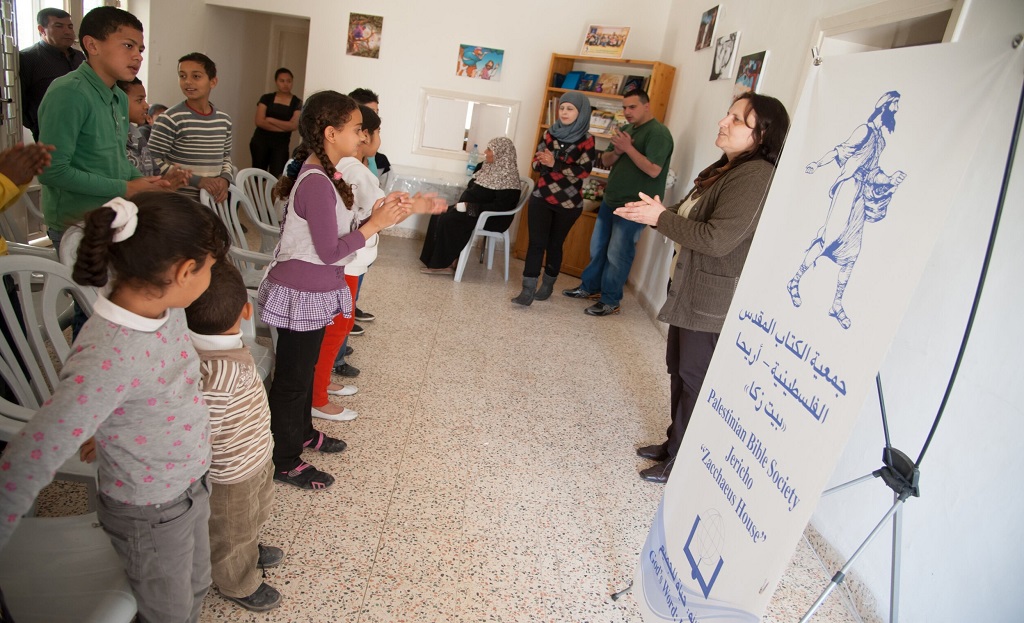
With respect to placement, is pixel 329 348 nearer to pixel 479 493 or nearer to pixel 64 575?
pixel 479 493

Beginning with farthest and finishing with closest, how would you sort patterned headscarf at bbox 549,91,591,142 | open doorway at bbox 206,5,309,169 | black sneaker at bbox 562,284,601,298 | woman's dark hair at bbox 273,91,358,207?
open doorway at bbox 206,5,309,169
black sneaker at bbox 562,284,601,298
patterned headscarf at bbox 549,91,591,142
woman's dark hair at bbox 273,91,358,207

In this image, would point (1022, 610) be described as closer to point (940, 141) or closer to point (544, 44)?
point (940, 141)

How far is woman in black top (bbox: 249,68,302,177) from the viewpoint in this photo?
18.9 ft

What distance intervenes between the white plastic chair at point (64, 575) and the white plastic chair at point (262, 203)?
1.98m

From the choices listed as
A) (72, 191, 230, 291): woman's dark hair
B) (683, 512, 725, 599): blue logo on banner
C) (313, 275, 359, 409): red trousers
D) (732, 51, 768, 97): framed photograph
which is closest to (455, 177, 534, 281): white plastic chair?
(732, 51, 768, 97): framed photograph

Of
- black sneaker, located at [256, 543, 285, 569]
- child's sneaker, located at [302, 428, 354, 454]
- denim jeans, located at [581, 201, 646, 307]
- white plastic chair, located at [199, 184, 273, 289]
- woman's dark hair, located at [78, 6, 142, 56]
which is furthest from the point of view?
denim jeans, located at [581, 201, 646, 307]

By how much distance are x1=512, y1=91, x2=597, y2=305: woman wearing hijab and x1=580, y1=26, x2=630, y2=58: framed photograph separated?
4.11ft

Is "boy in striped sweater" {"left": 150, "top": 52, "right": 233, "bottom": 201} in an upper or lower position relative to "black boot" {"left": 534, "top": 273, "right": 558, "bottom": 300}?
upper

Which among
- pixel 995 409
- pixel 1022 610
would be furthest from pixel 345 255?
pixel 1022 610

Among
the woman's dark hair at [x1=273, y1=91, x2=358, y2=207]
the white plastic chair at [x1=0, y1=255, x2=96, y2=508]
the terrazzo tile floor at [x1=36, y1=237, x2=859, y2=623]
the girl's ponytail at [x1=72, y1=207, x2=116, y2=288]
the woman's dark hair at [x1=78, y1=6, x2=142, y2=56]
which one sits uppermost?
the woman's dark hair at [x1=78, y1=6, x2=142, y2=56]

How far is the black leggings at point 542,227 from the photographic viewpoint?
446 centimetres

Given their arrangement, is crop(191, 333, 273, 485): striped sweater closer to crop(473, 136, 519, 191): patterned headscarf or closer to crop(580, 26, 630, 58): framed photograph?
crop(473, 136, 519, 191): patterned headscarf

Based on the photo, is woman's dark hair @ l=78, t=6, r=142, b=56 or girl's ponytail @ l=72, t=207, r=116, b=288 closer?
girl's ponytail @ l=72, t=207, r=116, b=288

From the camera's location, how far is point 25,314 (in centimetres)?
141
